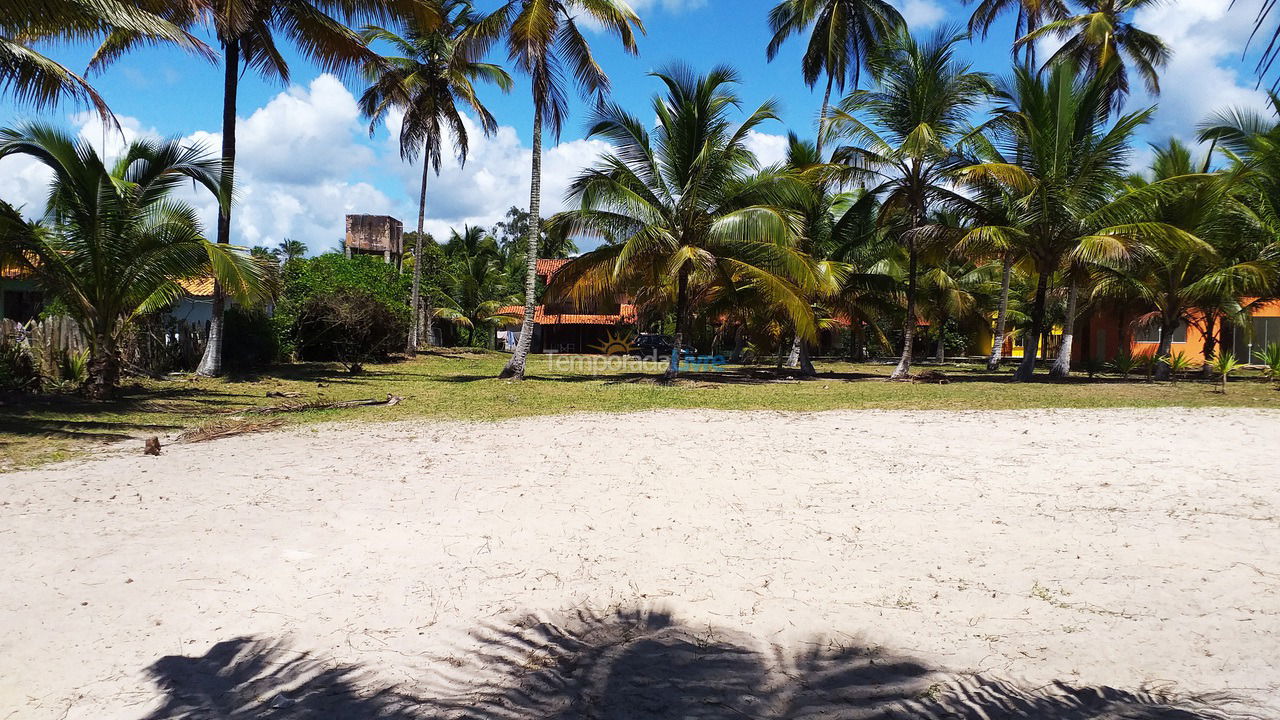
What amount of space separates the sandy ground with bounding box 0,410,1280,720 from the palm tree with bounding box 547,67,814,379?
9.90 m

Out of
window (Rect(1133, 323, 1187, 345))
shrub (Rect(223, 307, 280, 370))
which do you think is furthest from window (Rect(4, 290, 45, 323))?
window (Rect(1133, 323, 1187, 345))

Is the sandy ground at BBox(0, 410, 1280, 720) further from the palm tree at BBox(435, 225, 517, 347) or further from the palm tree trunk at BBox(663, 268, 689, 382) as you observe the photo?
the palm tree at BBox(435, 225, 517, 347)

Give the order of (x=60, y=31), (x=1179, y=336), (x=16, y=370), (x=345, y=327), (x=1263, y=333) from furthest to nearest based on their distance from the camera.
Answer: (x=1179, y=336) < (x=1263, y=333) < (x=345, y=327) < (x=16, y=370) < (x=60, y=31)

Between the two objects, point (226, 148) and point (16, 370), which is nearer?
point (16, 370)

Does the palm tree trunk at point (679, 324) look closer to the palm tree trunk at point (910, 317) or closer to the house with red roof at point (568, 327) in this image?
the palm tree trunk at point (910, 317)

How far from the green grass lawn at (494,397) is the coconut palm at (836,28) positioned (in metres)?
12.4

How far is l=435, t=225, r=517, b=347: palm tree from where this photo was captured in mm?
39719

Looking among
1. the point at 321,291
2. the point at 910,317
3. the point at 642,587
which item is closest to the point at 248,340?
the point at 321,291

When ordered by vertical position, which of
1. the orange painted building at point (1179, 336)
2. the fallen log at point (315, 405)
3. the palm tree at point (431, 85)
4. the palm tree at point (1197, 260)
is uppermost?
the palm tree at point (431, 85)

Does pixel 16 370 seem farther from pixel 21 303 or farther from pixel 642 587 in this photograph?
pixel 642 587

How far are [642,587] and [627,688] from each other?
1.15m

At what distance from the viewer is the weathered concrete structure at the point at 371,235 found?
3303cm

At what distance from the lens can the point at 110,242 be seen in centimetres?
1153

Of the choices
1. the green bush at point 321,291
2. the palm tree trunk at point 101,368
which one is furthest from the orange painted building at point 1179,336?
the palm tree trunk at point 101,368
